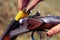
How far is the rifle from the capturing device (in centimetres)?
65

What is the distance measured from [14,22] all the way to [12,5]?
67.3 inches

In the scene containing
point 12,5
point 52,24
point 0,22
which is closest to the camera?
point 52,24

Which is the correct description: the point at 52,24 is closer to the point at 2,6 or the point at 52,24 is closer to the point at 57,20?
the point at 57,20

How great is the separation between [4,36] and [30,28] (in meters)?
0.08

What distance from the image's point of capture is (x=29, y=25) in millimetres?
685

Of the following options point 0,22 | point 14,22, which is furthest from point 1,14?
point 14,22

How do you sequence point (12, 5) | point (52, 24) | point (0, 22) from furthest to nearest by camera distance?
point (12, 5)
point (0, 22)
point (52, 24)

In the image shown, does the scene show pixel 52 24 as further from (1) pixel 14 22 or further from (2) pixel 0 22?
(2) pixel 0 22

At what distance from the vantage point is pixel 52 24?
2.06 feet

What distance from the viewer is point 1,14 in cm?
227

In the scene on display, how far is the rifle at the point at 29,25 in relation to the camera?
648 mm

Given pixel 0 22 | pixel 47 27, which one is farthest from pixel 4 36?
pixel 0 22

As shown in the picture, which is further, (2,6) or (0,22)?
(2,6)

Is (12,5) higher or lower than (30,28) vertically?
lower
